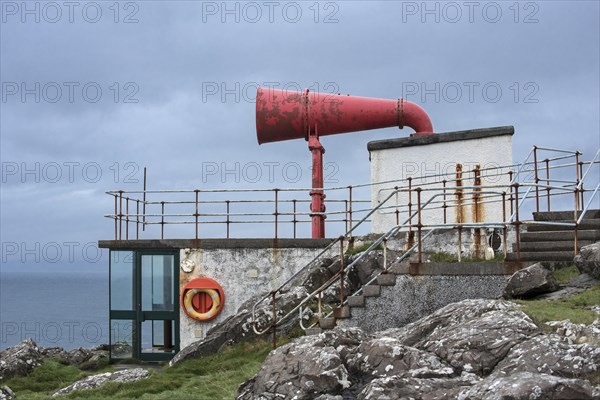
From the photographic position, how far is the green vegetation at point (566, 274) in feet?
36.3

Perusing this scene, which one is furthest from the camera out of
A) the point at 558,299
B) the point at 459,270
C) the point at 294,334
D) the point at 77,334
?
the point at 77,334

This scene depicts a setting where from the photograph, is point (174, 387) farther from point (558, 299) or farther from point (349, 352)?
point (558, 299)

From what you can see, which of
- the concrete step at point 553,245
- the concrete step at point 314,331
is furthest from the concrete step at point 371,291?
the concrete step at point 553,245

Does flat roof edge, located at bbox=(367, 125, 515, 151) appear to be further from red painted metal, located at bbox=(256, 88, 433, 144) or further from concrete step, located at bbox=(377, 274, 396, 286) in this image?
concrete step, located at bbox=(377, 274, 396, 286)

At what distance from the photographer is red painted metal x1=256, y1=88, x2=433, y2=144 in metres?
18.3

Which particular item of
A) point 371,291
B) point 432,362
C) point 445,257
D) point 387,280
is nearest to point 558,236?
point 445,257

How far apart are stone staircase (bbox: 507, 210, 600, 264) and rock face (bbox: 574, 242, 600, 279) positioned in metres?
0.71

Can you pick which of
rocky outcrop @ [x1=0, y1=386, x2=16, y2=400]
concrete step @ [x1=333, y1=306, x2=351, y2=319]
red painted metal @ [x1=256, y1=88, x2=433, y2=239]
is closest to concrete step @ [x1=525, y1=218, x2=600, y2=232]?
concrete step @ [x1=333, y1=306, x2=351, y2=319]

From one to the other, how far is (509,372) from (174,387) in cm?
564

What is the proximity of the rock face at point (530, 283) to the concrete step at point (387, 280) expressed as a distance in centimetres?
165

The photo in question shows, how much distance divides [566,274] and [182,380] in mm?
5619

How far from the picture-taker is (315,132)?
61.3 ft

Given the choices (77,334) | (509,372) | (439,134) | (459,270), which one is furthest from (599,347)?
(77,334)

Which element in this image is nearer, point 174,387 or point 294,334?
point 174,387
